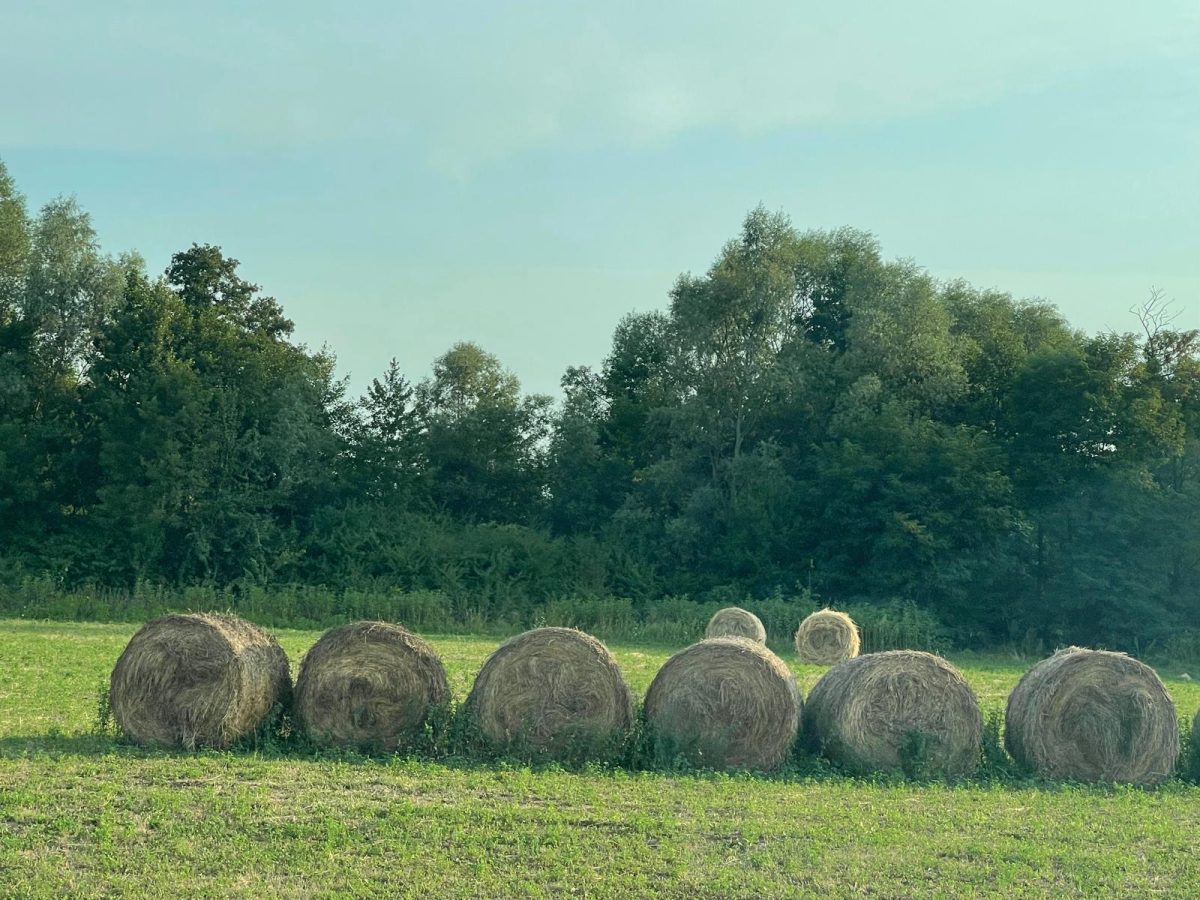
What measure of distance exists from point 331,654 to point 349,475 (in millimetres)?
32299

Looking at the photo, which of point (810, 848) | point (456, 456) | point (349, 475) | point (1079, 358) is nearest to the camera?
point (810, 848)

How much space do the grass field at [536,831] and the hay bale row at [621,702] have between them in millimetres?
532

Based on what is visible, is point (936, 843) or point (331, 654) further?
point (331, 654)

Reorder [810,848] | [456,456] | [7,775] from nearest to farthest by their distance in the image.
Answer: [810,848] < [7,775] < [456,456]

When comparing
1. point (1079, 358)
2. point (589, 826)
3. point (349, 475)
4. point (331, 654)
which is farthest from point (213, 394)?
point (589, 826)

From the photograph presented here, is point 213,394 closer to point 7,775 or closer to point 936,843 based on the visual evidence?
point 7,775

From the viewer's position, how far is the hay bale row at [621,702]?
12172 mm

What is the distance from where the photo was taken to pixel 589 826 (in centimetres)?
923

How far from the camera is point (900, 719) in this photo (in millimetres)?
12414

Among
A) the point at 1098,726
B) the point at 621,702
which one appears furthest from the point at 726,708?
the point at 1098,726

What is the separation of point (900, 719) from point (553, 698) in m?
3.37

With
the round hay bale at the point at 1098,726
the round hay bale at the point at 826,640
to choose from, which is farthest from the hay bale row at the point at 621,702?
the round hay bale at the point at 826,640

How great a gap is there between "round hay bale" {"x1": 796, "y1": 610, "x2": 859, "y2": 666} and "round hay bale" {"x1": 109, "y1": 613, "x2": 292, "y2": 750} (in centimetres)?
1667

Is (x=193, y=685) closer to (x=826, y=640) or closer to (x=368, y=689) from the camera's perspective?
(x=368, y=689)
